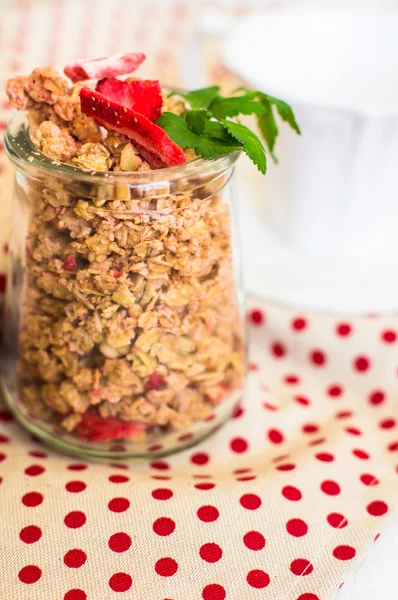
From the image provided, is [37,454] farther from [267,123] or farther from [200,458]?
[267,123]

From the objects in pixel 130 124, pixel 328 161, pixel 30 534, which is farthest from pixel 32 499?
pixel 328 161

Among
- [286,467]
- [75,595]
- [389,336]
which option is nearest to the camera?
[75,595]

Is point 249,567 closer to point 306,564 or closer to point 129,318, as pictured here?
point 306,564

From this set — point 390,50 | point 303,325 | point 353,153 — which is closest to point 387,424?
point 303,325

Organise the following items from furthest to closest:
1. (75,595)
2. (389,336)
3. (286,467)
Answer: (389,336)
(286,467)
(75,595)

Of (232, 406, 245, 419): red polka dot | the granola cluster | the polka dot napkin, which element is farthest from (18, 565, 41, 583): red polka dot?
(232, 406, 245, 419): red polka dot

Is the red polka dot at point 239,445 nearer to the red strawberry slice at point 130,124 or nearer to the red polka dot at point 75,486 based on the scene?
the red polka dot at point 75,486

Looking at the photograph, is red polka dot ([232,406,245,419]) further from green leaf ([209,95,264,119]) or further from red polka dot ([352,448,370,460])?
green leaf ([209,95,264,119])

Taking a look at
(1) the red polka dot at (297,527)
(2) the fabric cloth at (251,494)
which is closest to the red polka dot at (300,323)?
(2) the fabric cloth at (251,494)
